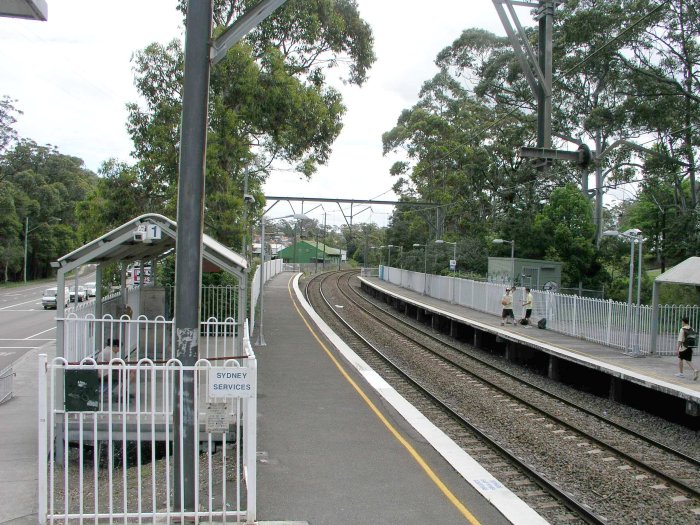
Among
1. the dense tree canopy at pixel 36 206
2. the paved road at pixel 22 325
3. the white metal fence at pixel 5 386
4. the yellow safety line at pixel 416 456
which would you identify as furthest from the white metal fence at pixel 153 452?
the dense tree canopy at pixel 36 206

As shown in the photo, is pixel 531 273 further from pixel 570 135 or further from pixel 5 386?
pixel 5 386

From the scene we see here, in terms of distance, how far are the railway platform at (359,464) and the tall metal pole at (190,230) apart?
0.94 meters

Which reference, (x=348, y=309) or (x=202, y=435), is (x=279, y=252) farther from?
(x=202, y=435)

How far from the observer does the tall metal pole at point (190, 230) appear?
5613 mm

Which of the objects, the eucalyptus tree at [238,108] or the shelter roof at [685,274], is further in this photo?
the eucalyptus tree at [238,108]

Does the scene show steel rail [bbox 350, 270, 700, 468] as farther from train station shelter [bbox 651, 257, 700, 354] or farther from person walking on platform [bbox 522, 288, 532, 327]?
train station shelter [bbox 651, 257, 700, 354]

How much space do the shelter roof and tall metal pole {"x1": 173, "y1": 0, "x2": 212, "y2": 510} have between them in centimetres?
1238

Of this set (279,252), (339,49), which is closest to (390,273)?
(339,49)

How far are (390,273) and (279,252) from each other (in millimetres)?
66753

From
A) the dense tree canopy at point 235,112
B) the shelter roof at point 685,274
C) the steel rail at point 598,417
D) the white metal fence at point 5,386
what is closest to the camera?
the steel rail at point 598,417

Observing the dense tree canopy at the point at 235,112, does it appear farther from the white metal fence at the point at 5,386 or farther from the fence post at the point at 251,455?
the fence post at the point at 251,455

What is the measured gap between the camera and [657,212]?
121 feet

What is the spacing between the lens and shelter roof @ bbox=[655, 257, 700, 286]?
14.6 metres

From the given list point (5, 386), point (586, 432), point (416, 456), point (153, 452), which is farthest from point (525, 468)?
point (5, 386)
